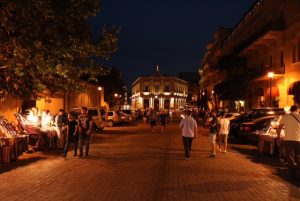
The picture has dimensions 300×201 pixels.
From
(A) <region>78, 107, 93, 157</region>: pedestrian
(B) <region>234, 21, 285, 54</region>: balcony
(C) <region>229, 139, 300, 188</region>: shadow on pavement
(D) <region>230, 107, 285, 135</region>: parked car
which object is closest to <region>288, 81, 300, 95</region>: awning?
(D) <region>230, 107, 285, 135</region>: parked car

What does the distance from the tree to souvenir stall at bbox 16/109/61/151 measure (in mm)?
1315

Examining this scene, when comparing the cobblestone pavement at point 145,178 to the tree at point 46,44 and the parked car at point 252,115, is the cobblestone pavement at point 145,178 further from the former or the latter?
the parked car at point 252,115

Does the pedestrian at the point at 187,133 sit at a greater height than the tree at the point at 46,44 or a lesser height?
lesser

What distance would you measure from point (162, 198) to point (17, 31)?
29.8 ft

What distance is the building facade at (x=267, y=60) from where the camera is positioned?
31.6 metres

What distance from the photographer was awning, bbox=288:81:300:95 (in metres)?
29.0

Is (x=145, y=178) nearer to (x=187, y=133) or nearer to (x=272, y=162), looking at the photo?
(x=187, y=133)

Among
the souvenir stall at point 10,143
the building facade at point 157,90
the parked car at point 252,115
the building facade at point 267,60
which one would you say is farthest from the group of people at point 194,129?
the building facade at point 157,90

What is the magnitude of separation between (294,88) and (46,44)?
783 inches

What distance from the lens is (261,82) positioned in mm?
39875

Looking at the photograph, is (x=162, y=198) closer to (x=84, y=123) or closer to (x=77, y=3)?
(x=84, y=123)

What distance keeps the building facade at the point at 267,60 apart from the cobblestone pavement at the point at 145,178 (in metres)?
17.4

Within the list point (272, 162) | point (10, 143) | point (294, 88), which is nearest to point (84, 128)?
point (10, 143)

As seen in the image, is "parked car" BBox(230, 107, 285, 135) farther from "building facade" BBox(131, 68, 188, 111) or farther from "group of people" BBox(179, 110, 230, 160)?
"building facade" BBox(131, 68, 188, 111)
